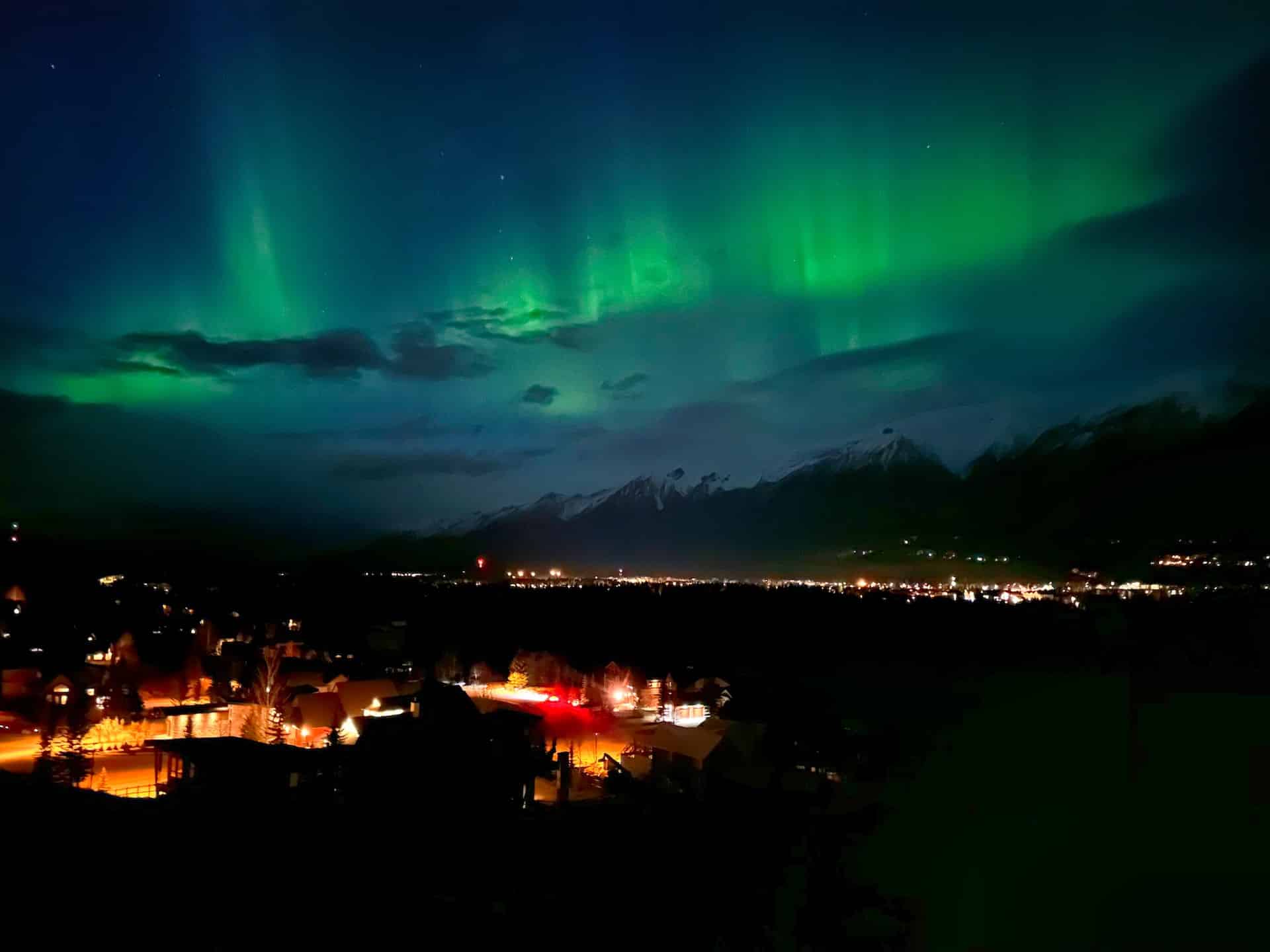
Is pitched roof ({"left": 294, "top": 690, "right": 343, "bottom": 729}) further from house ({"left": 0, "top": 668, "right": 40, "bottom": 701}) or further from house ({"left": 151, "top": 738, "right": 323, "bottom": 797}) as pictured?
house ({"left": 0, "top": 668, "right": 40, "bottom": 701})

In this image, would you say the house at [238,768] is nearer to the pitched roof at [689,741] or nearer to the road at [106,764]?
the road at [106,764]

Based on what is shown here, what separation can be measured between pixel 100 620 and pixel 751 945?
128ft

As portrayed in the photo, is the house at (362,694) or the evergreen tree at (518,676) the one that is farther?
the evergreen tree at (518,676)

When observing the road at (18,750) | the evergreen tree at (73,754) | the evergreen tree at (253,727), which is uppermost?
the evergreen tree at (73,754)

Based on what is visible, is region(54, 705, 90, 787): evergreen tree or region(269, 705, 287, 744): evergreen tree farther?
region(269, 705, 287, 744): evergreen tree

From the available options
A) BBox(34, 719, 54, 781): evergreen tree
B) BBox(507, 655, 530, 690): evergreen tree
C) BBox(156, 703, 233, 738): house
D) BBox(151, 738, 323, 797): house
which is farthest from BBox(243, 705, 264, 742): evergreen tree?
BBox(507, 655, 530, 690): evergreen tree

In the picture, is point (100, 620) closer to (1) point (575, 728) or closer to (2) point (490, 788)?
(1) point (575, 728)

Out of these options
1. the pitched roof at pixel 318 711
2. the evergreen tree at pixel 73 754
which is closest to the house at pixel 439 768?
the evergreen tree at pixel 73 754

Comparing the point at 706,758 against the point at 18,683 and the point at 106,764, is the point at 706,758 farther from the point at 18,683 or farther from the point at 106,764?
the point at 18,683

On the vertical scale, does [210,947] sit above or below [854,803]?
above

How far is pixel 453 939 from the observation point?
7316 mm

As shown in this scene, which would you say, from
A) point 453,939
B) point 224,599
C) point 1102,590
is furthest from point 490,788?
point 224,599

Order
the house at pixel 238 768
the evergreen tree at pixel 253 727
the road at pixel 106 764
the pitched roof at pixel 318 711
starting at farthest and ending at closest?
the pitched roof at pixel 318 711, the evergreen tree at pixel 253 727, the road at pixel 106 764, the house at pixel 238 768

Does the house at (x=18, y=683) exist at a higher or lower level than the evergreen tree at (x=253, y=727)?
higher
